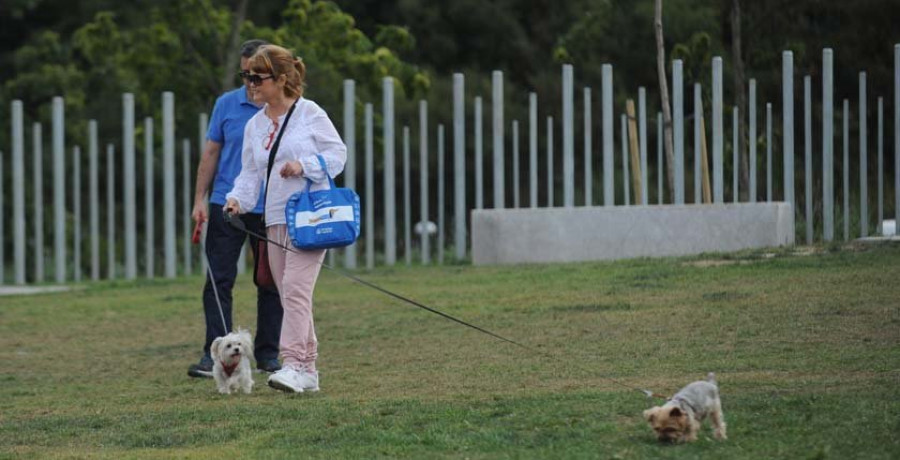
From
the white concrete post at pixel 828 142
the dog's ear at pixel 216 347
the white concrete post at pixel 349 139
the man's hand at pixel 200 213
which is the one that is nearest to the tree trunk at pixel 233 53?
the white concrete post at pixel 349 139

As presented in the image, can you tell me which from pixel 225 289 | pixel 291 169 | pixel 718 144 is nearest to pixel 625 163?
pixel 718 144

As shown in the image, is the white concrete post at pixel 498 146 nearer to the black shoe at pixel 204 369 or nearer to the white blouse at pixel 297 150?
the black shoe at pixel 204 369

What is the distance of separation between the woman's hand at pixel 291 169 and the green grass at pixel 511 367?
1182 mm

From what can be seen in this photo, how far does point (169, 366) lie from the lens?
12453 millimetres

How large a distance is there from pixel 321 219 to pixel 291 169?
0.99ft

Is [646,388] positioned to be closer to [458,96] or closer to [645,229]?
[645,229]

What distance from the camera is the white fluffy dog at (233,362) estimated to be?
32.1ft

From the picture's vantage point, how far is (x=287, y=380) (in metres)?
9.53

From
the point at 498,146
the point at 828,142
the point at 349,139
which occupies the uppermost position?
the point at 349,139

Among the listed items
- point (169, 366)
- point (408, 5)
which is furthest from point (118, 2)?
point (169, 366)

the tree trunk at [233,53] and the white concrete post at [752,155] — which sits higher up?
the tree trunk at [233,53]

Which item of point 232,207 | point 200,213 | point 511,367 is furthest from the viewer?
point 511,367

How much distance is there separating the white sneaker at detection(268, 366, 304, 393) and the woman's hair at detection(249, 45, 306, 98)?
1477 millimetres

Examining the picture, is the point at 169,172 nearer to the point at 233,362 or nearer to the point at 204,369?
the point at 204,369
